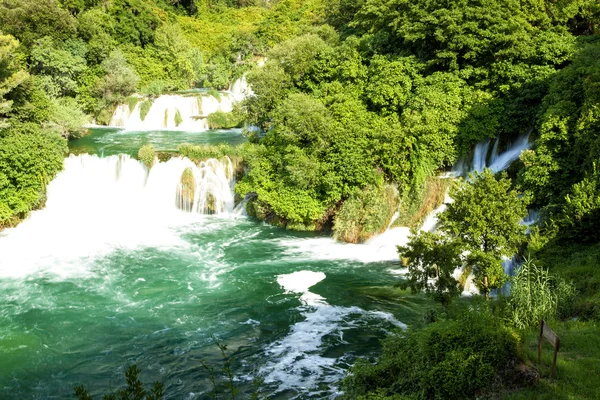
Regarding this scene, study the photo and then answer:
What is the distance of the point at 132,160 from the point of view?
90.6 feet

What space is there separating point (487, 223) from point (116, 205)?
2031cm

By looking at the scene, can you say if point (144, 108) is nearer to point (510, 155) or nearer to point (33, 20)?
point (33, 20)

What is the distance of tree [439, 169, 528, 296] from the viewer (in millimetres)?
12461

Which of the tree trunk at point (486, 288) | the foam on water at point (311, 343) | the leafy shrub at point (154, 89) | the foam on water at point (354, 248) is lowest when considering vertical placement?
the foam on water at point (311, 343)

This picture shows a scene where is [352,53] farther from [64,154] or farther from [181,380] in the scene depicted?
[181,380]

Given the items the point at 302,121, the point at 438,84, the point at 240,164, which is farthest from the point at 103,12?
the point at 438,84

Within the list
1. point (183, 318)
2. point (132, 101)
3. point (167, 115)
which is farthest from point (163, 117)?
point (183, 318)

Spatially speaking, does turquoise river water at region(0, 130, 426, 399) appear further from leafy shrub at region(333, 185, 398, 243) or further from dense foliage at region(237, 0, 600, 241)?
dense foliage at region(237, 0, 600, 241)

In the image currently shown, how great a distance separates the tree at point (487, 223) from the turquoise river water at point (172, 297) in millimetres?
3551

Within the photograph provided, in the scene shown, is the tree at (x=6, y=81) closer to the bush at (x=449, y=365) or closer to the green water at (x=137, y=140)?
the green water at (x=137, y=140)

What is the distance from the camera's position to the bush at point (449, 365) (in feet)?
27.5

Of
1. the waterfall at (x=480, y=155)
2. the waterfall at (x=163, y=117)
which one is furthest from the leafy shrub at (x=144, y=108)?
the waterfall at (x=480, y=155)

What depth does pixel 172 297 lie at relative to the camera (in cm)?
1731

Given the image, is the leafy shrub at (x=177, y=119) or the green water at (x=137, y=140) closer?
the green water at (x=137, y=140)
